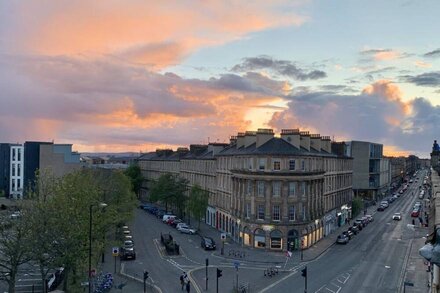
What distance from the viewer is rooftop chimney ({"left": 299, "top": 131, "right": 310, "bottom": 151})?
7181 cm

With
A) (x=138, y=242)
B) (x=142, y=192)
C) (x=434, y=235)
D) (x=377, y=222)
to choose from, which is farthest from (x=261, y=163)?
(x=142, y=192)

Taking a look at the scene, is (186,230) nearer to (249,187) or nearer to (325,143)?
(249,187)

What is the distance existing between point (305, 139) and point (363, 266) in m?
23.4

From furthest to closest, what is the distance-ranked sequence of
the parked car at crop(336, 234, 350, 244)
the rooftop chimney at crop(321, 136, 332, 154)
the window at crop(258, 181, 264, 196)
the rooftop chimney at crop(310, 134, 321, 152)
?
the rooftop chimney at crop(321, 136, 332, 154)
the rooftop chimney at crop(310, 134, 321, 152)
the parked car at crop(336, 234, 350, 244)
the window at crop(258, 181, 264, 196)

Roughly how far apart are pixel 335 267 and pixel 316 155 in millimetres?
20460

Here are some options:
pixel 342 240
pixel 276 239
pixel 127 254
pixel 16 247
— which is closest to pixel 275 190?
pixel 276 239

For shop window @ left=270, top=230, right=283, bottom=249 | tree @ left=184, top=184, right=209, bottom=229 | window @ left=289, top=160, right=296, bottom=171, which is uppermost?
window @ left=289, top=160, right=296, bottom=171

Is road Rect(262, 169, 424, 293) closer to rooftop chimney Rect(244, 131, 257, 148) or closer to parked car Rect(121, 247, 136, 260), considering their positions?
parked car Rect(121, 247, 136, 260)

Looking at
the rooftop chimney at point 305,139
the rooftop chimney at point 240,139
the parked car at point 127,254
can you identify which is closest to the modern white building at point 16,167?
the rooftop chimney at point 240,139

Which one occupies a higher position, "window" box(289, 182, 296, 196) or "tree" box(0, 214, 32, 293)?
"window" box(289, 182, 296, 196)

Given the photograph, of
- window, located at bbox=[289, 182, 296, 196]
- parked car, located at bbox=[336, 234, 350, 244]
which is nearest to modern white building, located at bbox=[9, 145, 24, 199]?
window, located at bbox=[289, 182, 296, 196]

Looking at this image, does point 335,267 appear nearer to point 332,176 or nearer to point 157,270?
point 157,270

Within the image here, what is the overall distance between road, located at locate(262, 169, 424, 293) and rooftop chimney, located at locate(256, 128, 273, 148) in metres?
18.6

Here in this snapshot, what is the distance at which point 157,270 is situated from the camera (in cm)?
5272
